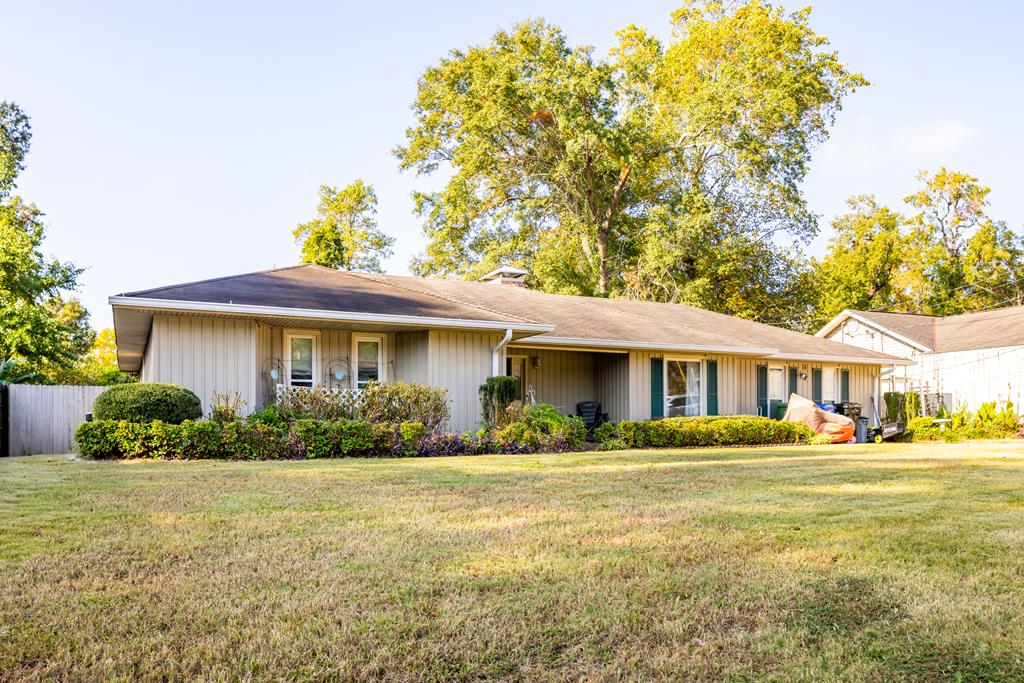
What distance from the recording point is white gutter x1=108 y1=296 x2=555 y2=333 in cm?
1252

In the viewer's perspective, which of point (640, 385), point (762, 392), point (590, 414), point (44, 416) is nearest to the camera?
point (44, 416)

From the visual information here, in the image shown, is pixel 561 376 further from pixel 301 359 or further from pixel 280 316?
pixel 280 316

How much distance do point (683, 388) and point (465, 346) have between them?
663 centimetres

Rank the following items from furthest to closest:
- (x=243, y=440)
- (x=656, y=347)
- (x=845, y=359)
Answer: (x=845, y=359), (x=656, y=347), (x=243, y=440)

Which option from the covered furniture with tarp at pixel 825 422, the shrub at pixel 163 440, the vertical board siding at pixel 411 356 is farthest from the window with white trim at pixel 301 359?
the covered furniture with tarp at pixel 825 422

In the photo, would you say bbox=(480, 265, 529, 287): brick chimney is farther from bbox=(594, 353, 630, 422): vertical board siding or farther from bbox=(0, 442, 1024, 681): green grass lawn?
bbox=(0, 442, 1024, 681): green grass lawn

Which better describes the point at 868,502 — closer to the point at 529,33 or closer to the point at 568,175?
the point at 568,175

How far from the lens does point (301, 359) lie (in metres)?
15.2

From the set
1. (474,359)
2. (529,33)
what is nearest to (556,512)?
(474,359)

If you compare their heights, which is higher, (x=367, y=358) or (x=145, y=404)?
(x=367, y=358)

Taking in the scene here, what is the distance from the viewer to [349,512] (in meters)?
5.84

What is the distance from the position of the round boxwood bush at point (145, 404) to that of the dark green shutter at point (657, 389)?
35.4 feet

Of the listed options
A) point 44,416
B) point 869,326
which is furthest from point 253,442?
point 869,326

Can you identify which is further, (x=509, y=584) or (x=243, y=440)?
(x=243, y=440)
